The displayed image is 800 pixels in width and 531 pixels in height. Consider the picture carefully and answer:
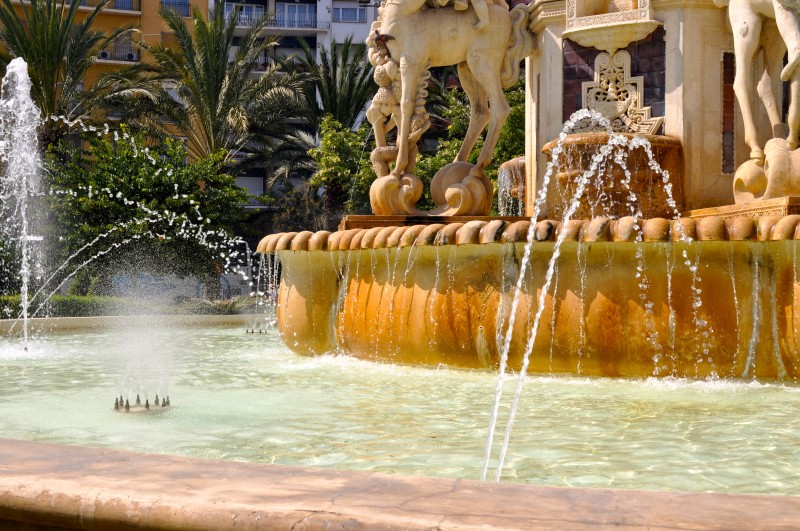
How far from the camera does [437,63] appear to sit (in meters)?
9.32

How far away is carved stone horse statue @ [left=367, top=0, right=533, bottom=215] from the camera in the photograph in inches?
350

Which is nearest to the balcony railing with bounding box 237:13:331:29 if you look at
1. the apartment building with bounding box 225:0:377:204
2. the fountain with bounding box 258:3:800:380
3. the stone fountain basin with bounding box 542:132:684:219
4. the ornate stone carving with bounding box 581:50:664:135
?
the apartment building with bounding box 225:0:377:204

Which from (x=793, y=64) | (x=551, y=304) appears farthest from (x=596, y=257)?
(x=793, y=64)

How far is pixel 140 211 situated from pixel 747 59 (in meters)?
21.3

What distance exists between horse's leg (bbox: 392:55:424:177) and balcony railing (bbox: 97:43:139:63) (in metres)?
44.2

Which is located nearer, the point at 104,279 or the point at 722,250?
the point at 722,250

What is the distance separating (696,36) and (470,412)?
15.8 ft

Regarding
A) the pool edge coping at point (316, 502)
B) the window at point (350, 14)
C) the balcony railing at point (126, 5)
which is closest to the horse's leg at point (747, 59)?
the pool edge coping at point (316, 502)

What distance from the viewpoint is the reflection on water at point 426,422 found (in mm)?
3732

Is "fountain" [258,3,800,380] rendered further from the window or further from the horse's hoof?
the window

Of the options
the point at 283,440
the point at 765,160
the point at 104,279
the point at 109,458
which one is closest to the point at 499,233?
the point at 765,160

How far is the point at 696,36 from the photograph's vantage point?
8680 mm

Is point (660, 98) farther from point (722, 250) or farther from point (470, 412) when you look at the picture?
point (470, 412)

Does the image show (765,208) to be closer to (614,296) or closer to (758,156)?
(758,156)
